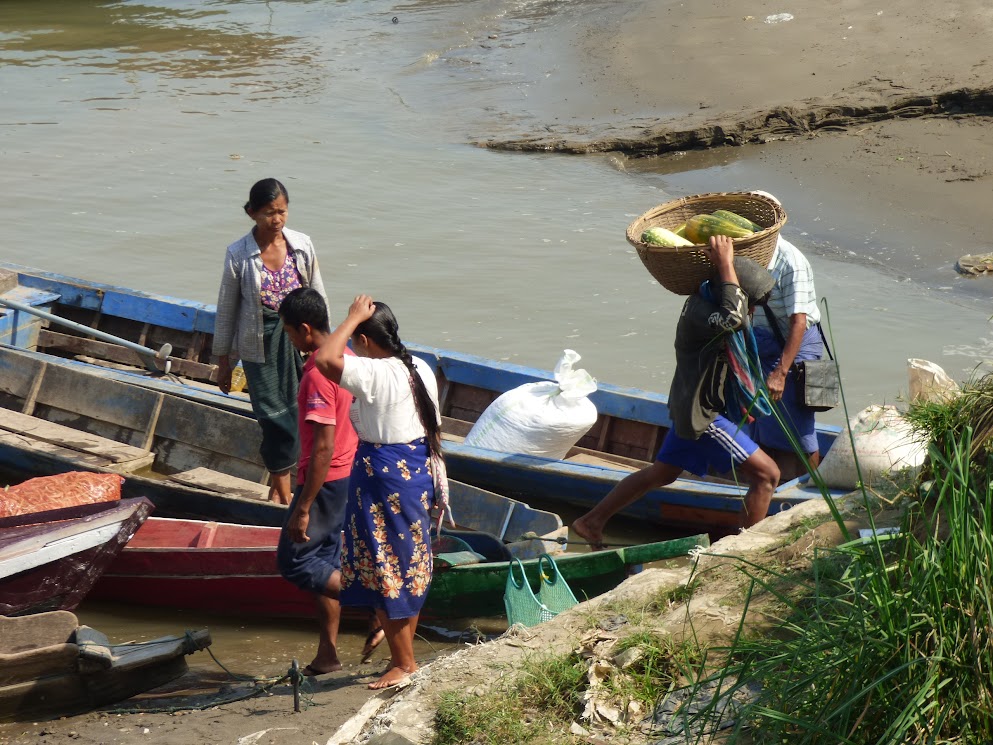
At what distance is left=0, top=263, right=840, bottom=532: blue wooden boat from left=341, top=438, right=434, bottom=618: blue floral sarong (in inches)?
62.2

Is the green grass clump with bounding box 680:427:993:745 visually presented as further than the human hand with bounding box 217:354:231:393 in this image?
No

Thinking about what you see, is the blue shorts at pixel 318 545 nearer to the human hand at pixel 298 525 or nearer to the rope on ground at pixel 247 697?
the human hand at pixel 298 525

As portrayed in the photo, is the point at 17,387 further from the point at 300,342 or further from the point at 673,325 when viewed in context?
the point at 673,325

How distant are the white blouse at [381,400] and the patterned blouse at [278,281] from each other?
57.0 inches

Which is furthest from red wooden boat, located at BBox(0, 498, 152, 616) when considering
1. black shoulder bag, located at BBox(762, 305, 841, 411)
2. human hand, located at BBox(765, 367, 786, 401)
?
black shoulder bag, located at BBox(762, 305, 841, 411)

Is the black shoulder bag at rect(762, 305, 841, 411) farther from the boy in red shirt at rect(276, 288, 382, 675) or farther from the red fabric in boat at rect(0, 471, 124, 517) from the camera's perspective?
the red fabric in boat at rect(0, 471, 124, 517)

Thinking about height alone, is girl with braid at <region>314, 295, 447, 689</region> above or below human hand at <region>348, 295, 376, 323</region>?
below

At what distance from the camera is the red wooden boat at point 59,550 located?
4547 millimetres

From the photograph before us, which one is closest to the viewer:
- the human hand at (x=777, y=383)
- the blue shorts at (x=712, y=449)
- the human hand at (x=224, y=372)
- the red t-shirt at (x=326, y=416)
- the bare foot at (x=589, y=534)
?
the red t-shirt at (x=326, y=416)

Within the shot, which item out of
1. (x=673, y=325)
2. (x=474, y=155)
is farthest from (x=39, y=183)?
(x=673, y=325)

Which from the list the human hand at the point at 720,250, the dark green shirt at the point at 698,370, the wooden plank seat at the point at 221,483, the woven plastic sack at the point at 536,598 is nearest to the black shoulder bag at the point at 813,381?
the dark green shirt at the point at 698,370

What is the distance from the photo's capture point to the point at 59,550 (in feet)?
15.0

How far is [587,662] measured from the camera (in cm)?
293

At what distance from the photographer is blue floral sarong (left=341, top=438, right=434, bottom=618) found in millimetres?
3746
